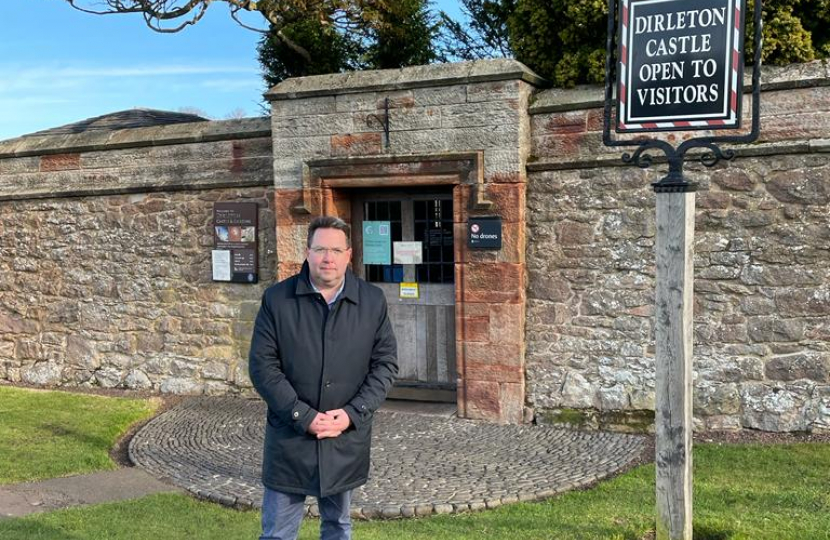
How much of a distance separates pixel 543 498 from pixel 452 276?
10.5 ft

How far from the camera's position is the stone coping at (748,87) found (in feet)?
22.6

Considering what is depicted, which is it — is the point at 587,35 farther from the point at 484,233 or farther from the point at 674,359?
the point at 674,359

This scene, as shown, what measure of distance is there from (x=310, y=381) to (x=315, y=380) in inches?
0.9

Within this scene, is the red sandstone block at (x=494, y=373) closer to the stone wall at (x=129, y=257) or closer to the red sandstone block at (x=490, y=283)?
the red sandstone block at (x=490, y=283)

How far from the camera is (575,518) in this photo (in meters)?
5.26

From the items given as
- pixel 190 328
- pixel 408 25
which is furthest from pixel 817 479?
pixel 408 25

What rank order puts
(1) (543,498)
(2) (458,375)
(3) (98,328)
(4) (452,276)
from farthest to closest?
(3) (98,328), (4) (452,276), (2) (458,375), (1) (543,498)

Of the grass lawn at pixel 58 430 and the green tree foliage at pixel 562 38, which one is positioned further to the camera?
the green tree foliage at pixel 562 38

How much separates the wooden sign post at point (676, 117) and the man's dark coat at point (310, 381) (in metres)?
1.63

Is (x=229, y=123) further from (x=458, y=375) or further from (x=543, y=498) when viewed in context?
(x=543, y=498)

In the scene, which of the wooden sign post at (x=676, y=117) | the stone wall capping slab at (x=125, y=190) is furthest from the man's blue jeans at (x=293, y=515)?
the stone wall capping slab at (x=125, y=190)

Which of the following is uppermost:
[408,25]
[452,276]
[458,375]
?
[408,25]

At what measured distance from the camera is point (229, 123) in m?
9.57

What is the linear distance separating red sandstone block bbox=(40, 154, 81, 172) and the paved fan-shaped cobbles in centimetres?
373
